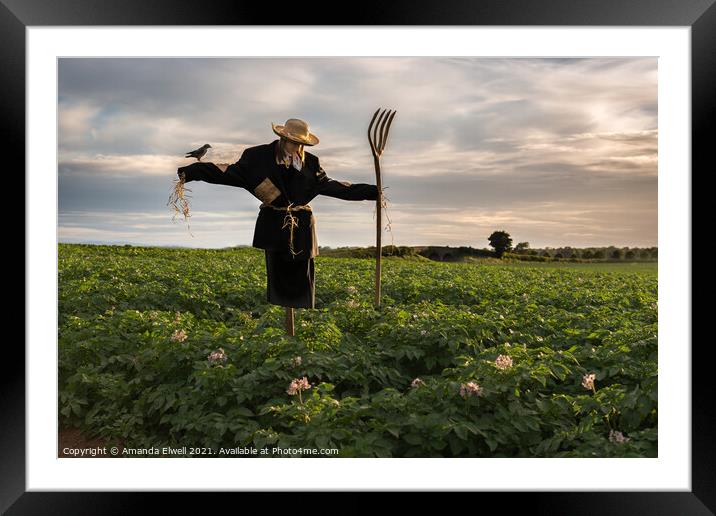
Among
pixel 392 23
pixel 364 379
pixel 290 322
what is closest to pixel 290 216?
pixel 290 322

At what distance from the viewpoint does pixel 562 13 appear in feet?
11.0

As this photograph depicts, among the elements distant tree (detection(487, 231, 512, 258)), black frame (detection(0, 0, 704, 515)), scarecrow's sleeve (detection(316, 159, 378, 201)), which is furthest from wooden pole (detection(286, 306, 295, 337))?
distant tree (detection(487, 231, 512, 258))

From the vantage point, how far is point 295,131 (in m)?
4.32

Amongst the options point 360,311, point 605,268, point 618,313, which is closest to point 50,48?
point 360,311

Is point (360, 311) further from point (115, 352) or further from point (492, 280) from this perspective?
point (492, 280)

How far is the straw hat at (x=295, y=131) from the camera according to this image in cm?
429

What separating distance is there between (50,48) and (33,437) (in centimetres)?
267

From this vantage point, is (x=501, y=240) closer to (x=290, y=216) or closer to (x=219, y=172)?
(x=290, y=216)

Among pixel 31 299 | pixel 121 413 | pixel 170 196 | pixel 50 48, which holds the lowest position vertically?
pixel 121 413

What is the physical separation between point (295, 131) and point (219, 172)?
707 millimetres

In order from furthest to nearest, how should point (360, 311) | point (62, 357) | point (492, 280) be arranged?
point (492, 280), point (360, 311), point (62, 357)

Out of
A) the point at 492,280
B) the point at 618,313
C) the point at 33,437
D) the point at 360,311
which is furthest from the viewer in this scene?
the point at 492,280

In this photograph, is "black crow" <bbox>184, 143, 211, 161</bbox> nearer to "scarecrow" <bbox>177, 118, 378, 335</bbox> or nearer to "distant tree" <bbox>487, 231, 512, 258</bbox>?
"scarecrow" <bbox>177, 118, 378, 335</bbox>

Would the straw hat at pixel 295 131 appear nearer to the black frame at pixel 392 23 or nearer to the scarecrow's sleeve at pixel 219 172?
the scarecrow's sleeve at pixel 219 172
